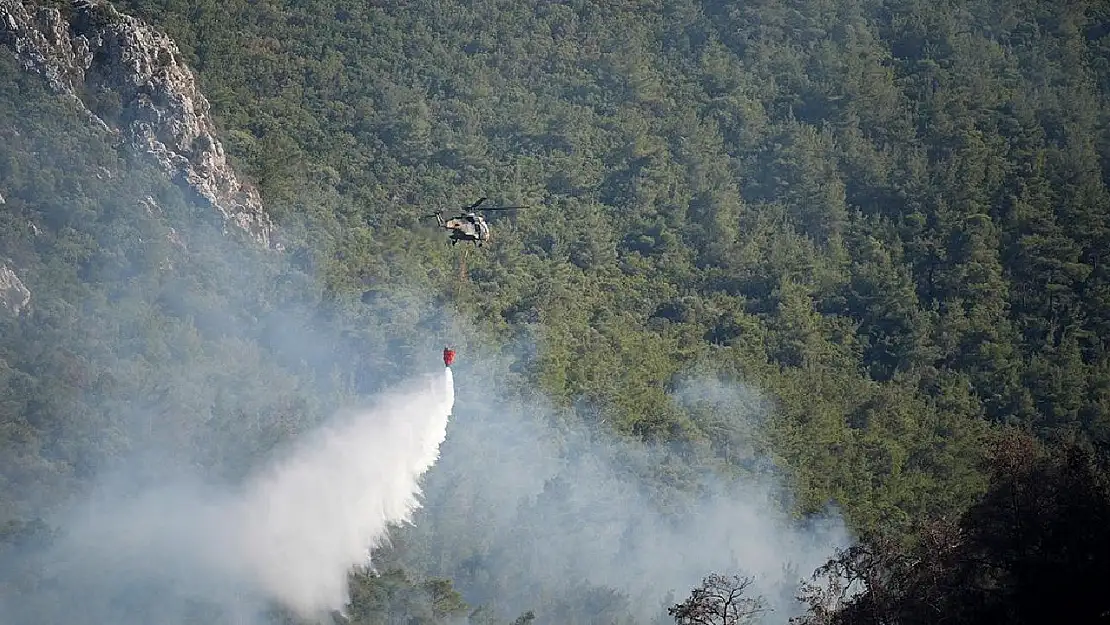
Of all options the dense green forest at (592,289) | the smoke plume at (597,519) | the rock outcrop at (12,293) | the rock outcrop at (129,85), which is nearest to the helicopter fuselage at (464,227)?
the dense green forest at (592,289)

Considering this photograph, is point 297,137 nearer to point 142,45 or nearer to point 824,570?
point 142,45

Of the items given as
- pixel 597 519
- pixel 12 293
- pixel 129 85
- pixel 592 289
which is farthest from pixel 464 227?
pixel 592 289

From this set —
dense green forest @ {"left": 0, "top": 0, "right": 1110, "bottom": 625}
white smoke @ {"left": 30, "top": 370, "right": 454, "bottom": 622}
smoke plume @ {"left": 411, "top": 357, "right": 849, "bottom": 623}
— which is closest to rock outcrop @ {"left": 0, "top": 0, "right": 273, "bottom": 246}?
dense green forest @ {"left": 0, "top": 0, "right": 1110, "bottom": 625}

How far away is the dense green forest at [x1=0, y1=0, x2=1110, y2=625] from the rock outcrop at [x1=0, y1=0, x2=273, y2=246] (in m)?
1.27

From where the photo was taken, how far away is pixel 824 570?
135 feet

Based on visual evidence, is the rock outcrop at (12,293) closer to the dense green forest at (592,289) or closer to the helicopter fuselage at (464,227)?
the dense green forest at (592,289)

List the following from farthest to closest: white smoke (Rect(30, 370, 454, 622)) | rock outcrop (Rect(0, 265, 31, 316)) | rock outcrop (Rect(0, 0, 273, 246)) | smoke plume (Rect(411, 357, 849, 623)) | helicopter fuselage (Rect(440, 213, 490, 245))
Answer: rock outcrop (Rect(0, 0, 273, 246)) → rock outcrop (Rect(0, 265, 31, 316)) → smoke plume (Rect(411, 357, 849, 623)) → white smoke (Rect(30, 370, 454, 622)) → helicopter fuselage (Rect(440, 213, 490, 245))

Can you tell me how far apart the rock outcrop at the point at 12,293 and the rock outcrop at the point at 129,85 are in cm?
1049

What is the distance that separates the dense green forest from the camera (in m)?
68.4

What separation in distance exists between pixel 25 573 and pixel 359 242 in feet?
94.4

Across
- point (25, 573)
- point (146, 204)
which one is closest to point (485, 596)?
point (25, 573)

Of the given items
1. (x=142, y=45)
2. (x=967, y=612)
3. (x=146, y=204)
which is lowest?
(x=967, y=612)

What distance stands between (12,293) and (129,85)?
45.3 ft

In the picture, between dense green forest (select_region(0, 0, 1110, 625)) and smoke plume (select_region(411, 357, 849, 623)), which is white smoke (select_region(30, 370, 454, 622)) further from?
smoke plume (select_region(411, 357, 849, 623))
